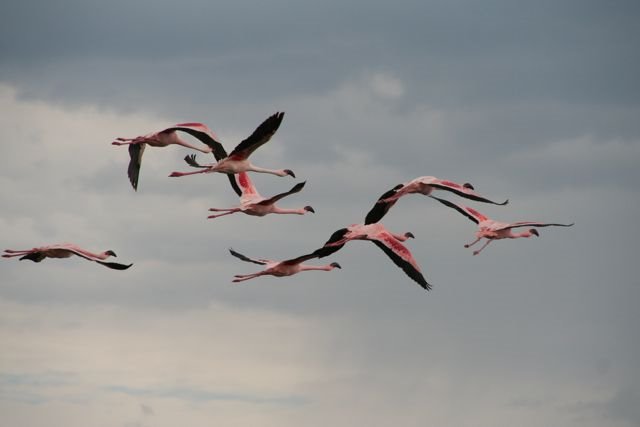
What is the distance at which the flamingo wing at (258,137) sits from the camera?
3878cm

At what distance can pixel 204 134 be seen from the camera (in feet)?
141

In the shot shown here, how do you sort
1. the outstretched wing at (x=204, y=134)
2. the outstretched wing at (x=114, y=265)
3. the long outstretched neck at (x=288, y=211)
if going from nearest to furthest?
the outstretched wing at (x=114, y=265) < the outstretched wing at (x=204, y=134) < the long outstretched neck at (x=288, y=211)

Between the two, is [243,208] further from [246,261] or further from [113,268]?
[113,268]

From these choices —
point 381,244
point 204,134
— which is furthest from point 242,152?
point 381,244

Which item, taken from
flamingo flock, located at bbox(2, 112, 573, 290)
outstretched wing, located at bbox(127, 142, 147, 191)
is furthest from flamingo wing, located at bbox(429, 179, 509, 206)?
outstretched wing, located at bbox(127, 142, 147, 191)

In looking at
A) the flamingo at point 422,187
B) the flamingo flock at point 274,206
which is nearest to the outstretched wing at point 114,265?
the flamingo flock at point 274,206

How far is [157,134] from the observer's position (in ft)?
148

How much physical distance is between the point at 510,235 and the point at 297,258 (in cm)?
841

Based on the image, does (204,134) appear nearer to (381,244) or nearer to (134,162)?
(134,162)

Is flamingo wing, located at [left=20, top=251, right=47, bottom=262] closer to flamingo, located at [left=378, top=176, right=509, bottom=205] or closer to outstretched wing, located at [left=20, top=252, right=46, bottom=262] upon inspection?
outstretched wing, located at [left=20, top=252, right=46, bottom=262]

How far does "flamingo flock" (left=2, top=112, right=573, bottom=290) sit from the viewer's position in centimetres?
4044

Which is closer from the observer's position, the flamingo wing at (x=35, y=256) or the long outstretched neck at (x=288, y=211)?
the flamingo wing at (x=35, y=256)

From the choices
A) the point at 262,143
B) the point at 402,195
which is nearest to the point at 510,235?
the point at 402,195

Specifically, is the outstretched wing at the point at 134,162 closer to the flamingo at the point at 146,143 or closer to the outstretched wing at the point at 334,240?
the flamingo at the point at 146,143
